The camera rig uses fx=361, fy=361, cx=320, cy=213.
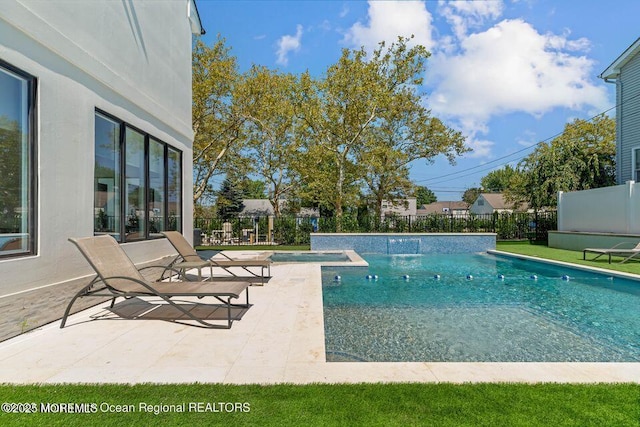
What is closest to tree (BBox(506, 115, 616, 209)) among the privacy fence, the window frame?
the privacy fence

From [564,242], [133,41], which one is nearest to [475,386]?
[133,41]

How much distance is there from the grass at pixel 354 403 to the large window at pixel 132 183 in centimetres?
402

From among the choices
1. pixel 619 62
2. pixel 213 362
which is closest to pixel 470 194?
pixel 619 62

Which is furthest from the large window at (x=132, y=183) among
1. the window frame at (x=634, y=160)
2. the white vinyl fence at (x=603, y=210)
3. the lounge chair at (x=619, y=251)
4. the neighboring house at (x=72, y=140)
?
the window frame at (x=634, y=160)

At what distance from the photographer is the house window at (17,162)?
14.0ft

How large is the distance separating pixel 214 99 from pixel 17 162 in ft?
56.6

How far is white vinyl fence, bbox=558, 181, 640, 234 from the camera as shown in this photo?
551 inches

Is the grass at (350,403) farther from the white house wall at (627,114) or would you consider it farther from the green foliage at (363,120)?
the white house wall at (627,114)

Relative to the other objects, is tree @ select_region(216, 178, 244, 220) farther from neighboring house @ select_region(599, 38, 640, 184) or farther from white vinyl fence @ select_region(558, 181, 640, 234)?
neighboring house @ select_region(599, 38, 640, 184)

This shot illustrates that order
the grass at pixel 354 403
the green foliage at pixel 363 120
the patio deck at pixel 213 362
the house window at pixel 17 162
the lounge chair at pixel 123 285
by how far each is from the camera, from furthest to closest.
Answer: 1. the green foliage at pixel 363 120
2. the lounge chair at pixel 123 285
3. the house window at pixel 17 162
4. the patio deck at pixel 213 362
5. the grass at pixel 354 403

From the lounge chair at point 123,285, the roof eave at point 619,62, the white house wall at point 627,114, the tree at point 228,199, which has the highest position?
the roof eave at point 619,62

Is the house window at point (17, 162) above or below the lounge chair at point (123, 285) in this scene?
above

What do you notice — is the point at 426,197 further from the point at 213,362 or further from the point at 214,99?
the point at 213,362

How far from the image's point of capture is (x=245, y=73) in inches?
890
